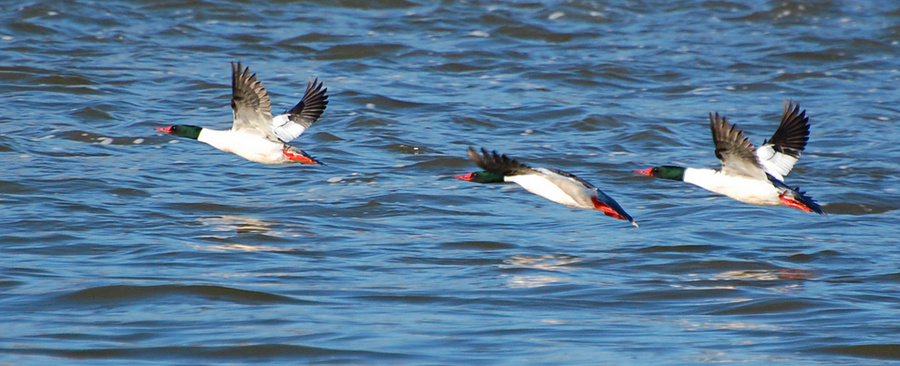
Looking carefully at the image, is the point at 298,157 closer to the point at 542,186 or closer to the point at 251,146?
the point at 251,146

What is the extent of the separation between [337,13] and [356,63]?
3916 millimetres

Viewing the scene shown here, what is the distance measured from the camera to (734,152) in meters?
8.57

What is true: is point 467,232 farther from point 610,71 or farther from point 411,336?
point 610,71

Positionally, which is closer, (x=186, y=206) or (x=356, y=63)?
(x=186, y=206)

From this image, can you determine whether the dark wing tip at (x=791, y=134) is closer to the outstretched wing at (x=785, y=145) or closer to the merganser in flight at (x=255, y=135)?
the outstretched wing at (x=785, y=145)

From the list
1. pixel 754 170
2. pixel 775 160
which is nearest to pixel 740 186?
pixel 754 170

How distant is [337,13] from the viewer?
71.3ft

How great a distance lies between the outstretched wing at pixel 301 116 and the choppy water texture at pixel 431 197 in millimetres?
707

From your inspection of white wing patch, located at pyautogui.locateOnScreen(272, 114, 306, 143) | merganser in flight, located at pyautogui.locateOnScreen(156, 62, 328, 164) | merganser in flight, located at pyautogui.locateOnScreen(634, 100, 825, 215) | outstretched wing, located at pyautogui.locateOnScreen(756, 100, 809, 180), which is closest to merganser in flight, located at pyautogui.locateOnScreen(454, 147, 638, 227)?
merganser in flight, located at pyautogui.locateOnScreen(634, 100, 825, 215)

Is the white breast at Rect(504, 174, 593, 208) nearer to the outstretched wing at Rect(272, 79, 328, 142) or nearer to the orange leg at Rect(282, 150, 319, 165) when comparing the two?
the orange leg at Rect(282, 150, 319, 165)

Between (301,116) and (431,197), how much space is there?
1.52 m

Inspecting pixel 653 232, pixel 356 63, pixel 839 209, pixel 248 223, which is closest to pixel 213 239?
pixel 248 223

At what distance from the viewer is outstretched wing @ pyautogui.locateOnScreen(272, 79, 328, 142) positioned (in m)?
10.3

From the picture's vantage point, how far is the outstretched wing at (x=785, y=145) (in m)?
9.12
